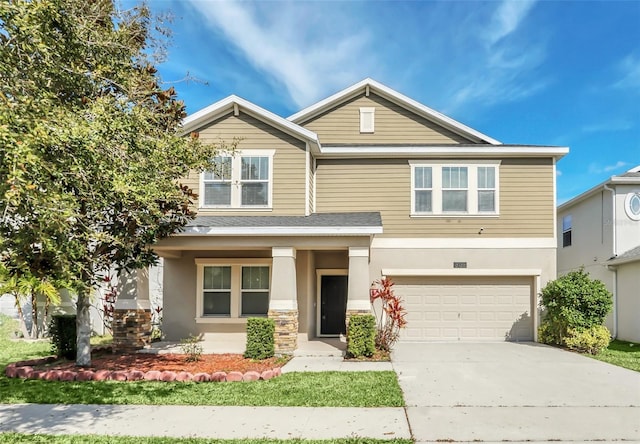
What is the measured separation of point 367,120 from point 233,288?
23.2 ft

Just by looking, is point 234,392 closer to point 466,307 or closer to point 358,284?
point 358,284

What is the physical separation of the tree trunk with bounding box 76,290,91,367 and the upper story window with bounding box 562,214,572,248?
18.2 m

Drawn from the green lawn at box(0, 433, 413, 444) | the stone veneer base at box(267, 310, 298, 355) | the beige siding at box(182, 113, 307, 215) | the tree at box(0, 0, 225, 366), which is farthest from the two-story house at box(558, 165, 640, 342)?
the tree at box(0, 0, 225, 366)

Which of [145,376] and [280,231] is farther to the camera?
[280,231]

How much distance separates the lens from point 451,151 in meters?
14.9

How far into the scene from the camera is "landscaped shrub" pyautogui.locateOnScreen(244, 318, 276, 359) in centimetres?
1142

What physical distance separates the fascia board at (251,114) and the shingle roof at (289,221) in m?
2.31

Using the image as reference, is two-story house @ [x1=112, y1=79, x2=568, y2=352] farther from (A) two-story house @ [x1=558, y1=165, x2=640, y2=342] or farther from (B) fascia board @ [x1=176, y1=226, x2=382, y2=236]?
(A) two-story house @ [x1=558, y1=165, x2=640, y2=342]

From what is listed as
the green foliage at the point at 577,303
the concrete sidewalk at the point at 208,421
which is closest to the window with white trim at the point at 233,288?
the concrete sidewalk at the point at 208,421

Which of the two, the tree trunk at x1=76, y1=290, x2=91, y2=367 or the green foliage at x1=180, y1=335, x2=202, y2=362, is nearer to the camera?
the tree trunk at x1=76, y1=290, x2=91, y2=367

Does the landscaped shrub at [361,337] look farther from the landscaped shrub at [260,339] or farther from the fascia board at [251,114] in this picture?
the fascia board at [251,114]

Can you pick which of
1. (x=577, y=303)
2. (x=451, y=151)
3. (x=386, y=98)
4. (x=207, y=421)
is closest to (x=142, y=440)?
(x=207, y=421)

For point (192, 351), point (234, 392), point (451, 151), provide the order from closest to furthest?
point (234, 392), point (192, 351), point (451, 151)

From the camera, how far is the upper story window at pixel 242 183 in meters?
13.8
